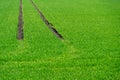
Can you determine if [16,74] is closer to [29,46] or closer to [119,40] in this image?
[29,46]

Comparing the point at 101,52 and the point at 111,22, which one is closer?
the point at 101,52

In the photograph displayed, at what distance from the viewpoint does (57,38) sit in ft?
56.3

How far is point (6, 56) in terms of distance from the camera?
13.4 metres

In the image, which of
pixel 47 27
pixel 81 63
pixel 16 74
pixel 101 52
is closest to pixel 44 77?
pixel 16 74

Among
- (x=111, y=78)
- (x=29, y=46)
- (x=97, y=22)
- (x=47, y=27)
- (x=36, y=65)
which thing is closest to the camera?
(x=111, y=78)

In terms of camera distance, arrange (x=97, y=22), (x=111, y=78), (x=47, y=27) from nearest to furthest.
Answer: (x=111, y=78)
(x=47, y=27)
(x=97, y=22)

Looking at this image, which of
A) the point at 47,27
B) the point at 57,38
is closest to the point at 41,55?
the point at 57,38

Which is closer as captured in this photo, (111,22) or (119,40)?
(119,40)

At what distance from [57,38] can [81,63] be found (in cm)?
513

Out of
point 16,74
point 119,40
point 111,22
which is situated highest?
point 16,74

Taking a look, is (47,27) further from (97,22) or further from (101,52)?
(101,52)

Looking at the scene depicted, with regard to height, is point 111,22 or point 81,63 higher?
point 81,63

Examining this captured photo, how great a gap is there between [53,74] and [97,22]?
1257cm

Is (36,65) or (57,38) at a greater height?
(36,65)
